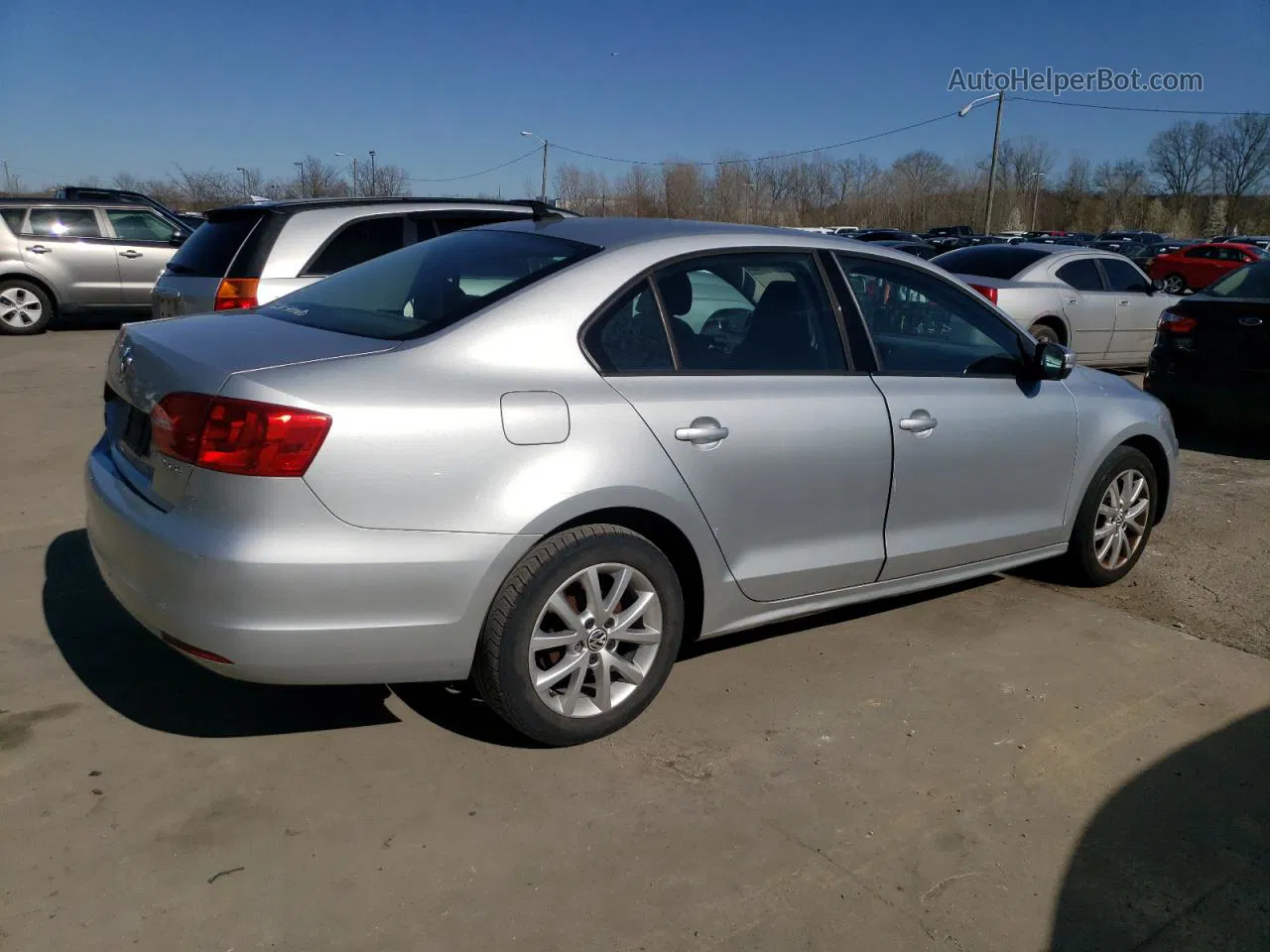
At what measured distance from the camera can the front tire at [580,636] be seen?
10.1ft

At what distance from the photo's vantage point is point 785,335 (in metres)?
3.84

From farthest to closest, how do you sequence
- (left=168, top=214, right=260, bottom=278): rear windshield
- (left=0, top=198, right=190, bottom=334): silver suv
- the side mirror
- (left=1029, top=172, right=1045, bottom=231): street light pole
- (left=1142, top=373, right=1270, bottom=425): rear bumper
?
(left=1029, top=172, right=1045, bottom=231): street light pole → (left=0, top=198, right=190, bottom=334): silver suv → (left=1142, top=373, right=1270, bottom=425): rear bumper → (left=168, top=214, right=260, bottom=278): rear windshield → the side mirror

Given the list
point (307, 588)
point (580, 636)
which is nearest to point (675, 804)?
point (580, 636)

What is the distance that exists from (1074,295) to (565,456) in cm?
941

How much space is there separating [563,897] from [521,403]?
1343 mm

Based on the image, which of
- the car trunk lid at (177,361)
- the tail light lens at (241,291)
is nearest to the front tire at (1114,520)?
the car trunk lid at (177,361)

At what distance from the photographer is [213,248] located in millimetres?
6969

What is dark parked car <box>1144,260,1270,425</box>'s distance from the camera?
801 cm

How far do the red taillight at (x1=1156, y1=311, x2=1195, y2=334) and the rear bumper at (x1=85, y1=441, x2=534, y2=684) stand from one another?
24.3ft

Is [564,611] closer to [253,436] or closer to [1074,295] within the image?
[253,436]

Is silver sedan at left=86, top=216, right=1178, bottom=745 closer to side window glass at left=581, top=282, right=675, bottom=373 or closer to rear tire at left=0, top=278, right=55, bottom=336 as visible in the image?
side window glass at left=581, top=282, right=675, bottom=373

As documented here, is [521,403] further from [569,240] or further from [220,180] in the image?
[220,180]

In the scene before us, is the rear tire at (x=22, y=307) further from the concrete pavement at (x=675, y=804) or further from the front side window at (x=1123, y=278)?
the front side window at (x=1123, y=278)

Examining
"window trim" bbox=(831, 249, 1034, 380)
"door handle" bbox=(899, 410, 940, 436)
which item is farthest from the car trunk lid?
"door handle" bbox=(899, 410, 940, 436)
